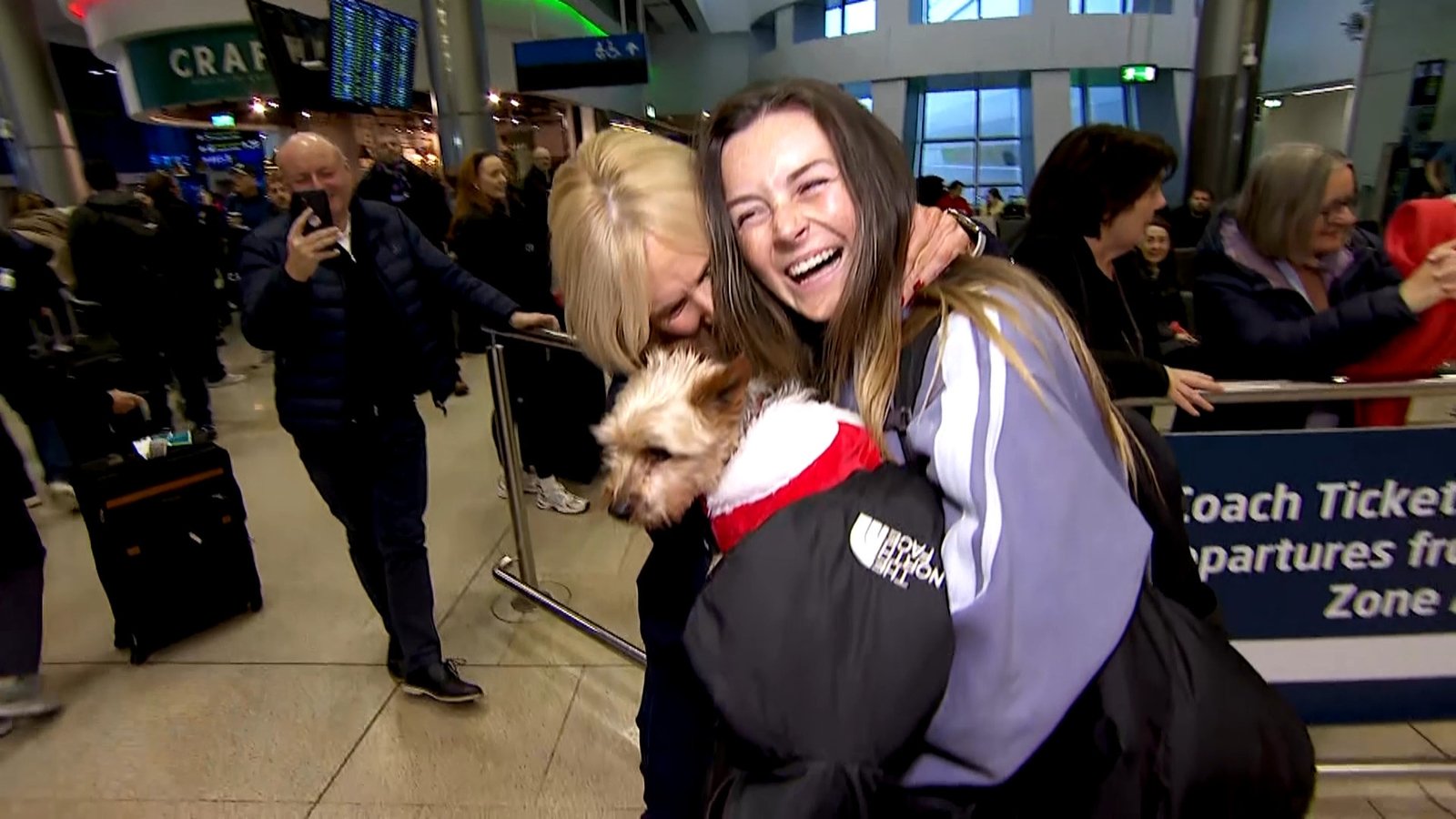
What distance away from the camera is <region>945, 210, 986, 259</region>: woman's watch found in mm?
1255

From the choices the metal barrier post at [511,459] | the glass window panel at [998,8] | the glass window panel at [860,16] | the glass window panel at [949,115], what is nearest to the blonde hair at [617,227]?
the metal barrier post at [511,459]

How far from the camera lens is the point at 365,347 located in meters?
2.60

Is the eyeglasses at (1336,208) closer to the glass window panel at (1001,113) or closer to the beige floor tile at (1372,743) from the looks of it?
the beige floor tile at (1372,743)

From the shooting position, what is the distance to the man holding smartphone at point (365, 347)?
2377 millimetres

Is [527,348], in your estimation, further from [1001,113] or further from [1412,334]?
[1001,113]

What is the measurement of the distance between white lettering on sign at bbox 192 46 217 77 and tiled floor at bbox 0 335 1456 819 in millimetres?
12842

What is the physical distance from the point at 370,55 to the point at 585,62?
16.3 ft

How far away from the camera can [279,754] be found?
281 centimetres

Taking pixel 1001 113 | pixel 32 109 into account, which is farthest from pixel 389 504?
pixel 1001 113

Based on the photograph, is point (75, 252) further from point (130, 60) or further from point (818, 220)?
point (130, 60)

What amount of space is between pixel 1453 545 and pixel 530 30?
18.0 meters

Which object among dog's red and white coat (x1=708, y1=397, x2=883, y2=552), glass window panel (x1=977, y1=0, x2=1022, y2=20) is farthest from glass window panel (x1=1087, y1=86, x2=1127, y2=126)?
dog's red and white coat (x1=708, y1=397, x2=883, y2=552)

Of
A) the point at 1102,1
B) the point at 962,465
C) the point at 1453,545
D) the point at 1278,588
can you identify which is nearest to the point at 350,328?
the point at 962,465

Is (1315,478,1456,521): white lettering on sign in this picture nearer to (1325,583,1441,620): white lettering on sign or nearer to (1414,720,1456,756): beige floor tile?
(1325,583,1441,620): white lettering on sign
